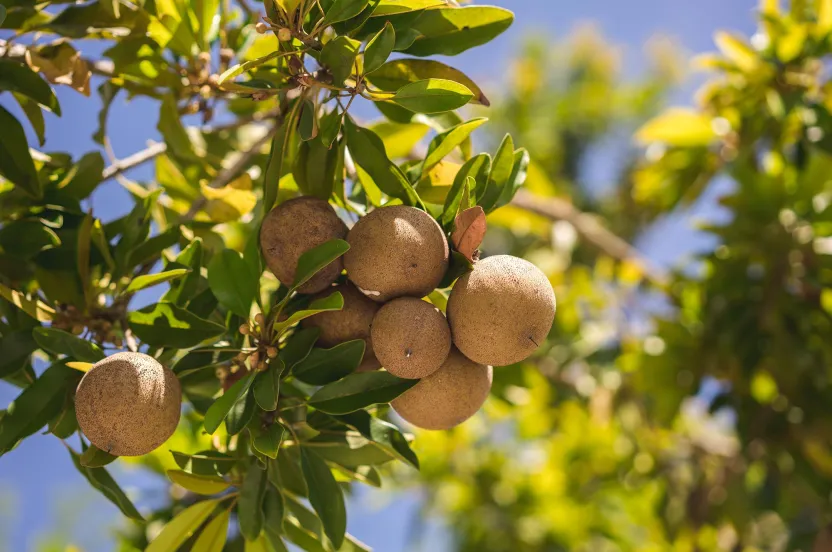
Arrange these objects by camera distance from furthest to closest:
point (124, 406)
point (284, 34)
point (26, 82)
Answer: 1. point (26, 82)
2. point (284, 34)
3. point (124, 406)

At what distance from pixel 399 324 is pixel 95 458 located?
1.53 feet

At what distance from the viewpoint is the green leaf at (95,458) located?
3.32 ft

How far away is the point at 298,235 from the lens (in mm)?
1096

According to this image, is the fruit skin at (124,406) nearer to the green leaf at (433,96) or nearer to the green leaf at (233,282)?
the green leaf at (233,282)

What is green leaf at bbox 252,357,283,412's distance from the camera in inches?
38.9

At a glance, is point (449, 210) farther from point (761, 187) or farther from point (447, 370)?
point (761, 187)

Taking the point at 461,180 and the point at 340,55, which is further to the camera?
A: the point at 461,180

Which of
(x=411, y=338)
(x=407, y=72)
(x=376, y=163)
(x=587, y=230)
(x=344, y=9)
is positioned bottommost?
(x=587, y=230)

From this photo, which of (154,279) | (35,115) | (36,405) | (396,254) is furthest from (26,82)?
(396,254)

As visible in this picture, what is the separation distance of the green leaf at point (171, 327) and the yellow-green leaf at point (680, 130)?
192cm

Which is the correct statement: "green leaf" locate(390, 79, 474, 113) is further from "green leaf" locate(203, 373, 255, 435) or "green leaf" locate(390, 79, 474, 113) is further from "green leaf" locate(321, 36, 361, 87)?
→ "green leaf" locate(203, 373, 255, 435)

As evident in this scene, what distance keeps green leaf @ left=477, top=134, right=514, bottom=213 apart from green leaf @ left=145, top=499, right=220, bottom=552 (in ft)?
2.15

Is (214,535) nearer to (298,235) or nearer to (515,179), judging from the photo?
(298,235)

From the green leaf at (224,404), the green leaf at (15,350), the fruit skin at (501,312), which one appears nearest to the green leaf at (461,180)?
the fruit skin at (501,312)
